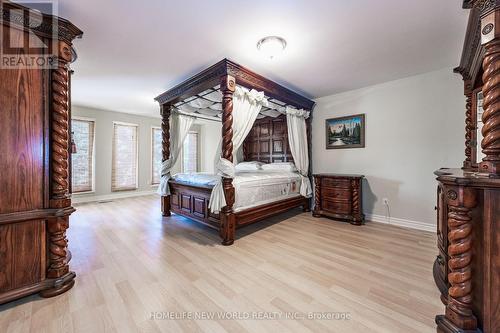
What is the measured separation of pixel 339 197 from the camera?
12.6 feet

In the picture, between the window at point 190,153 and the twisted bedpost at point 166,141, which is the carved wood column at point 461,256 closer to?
the twisted bedpost at point 166,141

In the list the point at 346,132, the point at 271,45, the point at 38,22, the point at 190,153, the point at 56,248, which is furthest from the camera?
the point at 190,153

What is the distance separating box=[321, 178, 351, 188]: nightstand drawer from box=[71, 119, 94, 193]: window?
606 centimetres

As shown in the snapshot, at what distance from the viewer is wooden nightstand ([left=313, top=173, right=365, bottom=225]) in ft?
12.1

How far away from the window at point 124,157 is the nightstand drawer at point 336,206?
568 centimetres

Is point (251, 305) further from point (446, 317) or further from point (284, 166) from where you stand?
point (284, 166)

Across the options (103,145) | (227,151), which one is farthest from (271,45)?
(103,145)

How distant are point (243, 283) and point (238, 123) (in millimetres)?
2149

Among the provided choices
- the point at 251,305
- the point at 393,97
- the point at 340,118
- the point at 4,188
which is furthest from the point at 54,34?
the point at 393,97

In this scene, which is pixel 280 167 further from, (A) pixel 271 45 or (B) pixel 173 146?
(A) pixel 271 45

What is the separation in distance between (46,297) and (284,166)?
4.02 metres

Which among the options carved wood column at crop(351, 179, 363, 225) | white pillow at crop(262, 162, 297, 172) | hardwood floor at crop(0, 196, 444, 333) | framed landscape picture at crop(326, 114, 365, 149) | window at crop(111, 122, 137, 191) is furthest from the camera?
window at crop(111, 122, 137, 191)

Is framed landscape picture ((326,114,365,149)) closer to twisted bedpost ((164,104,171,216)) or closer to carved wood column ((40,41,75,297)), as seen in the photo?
twisted bedpost ((164,104,171,216))

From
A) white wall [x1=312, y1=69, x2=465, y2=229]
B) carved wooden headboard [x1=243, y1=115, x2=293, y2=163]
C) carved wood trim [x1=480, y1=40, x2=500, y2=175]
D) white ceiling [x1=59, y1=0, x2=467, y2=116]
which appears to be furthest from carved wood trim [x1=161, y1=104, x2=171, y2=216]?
carved wood trim [x1=480, y1=40, x2=500, y2=175]
